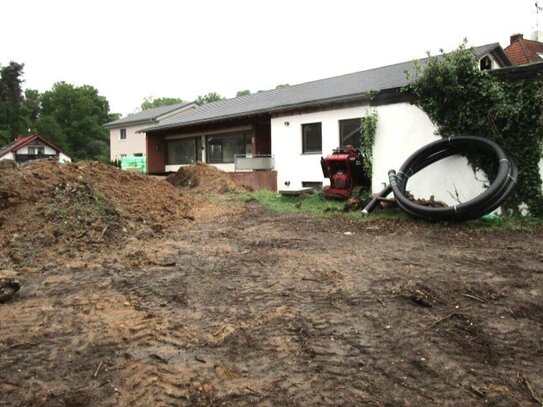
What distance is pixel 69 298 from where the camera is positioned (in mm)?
4301

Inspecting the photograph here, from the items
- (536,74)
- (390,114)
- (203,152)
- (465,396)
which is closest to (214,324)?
(465,396)

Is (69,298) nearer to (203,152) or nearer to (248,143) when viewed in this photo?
(248,143)

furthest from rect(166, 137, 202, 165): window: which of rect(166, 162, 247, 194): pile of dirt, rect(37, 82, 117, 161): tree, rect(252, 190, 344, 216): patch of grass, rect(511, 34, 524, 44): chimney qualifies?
rect(37, 82, 117, 161): tree

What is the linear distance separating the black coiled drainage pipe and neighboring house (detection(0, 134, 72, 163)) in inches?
1567

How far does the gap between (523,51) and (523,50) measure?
6 centimetres

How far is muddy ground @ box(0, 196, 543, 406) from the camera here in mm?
2631

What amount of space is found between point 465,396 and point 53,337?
9.78 ft

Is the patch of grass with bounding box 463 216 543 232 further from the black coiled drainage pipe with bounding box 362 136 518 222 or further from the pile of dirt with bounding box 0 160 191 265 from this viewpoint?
the pile of dirt with bounding box 0 160 191 265

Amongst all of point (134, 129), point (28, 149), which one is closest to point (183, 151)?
point (134, 129)

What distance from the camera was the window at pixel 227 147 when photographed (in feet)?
61.7

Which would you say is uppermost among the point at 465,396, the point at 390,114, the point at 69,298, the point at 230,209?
the point at 390,114

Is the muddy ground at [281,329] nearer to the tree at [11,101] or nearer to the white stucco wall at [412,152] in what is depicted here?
the white stucco wall at [412,152]

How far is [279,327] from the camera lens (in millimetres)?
3502

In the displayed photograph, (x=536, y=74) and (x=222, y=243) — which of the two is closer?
(x=222, y=243)
